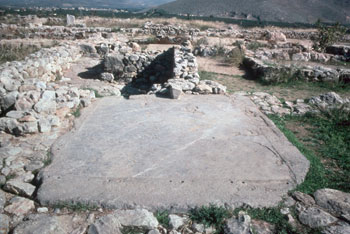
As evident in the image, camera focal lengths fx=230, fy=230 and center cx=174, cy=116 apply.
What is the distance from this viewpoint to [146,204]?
257cm

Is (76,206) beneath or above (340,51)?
beneath

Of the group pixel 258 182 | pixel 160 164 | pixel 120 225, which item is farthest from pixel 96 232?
pixel 258 182

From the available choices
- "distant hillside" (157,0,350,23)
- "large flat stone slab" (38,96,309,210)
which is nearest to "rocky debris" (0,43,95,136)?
"large flat stone slab" (38,96,309,210)

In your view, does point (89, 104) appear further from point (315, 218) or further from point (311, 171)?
point (315, 218)

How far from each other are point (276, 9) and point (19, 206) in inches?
2366

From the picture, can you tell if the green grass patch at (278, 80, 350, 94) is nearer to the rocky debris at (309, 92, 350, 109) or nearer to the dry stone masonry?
the dry stone masonry

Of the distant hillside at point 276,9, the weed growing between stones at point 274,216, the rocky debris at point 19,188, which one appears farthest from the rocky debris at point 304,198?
the distant hillside at point 276,9

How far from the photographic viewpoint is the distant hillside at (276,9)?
49719mm

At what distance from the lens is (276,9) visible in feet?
169

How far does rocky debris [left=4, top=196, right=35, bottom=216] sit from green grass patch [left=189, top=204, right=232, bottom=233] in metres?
1.76

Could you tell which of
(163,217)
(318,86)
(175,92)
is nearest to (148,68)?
(175,92)

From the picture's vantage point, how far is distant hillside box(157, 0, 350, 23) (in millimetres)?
49719

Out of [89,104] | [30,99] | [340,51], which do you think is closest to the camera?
[30,99]

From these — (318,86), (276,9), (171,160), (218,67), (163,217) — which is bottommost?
(163,217)
